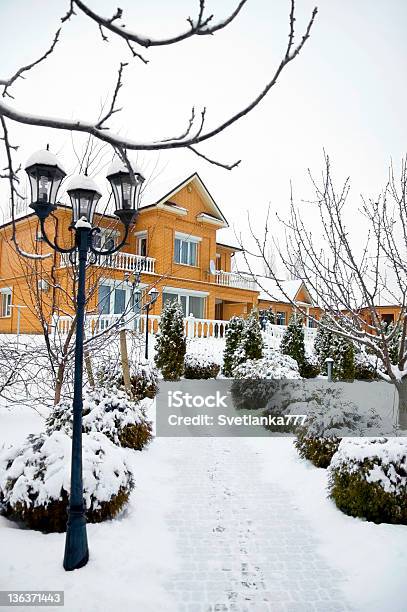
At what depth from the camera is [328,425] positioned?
6.33 meters

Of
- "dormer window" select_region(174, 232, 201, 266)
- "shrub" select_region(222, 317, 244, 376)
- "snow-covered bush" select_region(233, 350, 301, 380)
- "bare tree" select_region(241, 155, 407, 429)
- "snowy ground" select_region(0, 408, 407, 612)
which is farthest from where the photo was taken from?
"dormer window" select_region(174, 232, 201, 266)

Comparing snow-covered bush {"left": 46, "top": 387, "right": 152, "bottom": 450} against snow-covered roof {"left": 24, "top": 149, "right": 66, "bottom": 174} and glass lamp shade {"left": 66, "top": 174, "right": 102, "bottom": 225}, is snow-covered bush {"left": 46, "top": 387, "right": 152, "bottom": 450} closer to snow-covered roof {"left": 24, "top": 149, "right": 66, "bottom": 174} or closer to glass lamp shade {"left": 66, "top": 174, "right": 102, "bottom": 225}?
glass lamp shade {"left": 66, "top": 174, "right": 102, "bottom": 225}

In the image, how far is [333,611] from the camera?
10.9 ft

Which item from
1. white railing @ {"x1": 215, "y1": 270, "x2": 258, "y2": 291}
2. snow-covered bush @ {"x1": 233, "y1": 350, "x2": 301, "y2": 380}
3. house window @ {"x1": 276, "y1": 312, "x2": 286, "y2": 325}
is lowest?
snow-covered bush @ {"x1": 233, "y1": 350, "x2": 301, "y2": 380}

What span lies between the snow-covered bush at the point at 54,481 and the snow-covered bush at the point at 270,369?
20.1 feet

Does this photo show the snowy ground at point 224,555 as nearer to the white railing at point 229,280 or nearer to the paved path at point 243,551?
the paved path at point 243,551

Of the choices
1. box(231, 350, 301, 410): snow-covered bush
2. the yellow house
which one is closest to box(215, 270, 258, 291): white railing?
the yellow house

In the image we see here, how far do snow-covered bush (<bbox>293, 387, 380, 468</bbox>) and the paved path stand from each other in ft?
2.88

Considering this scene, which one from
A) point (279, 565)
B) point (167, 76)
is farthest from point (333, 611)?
point (167, 76)

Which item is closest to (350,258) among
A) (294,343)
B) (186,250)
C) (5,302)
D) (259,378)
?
(259,378)

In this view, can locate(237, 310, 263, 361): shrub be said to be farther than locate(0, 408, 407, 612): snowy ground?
Yes

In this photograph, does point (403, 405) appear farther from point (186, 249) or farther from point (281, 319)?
point (281, 319)

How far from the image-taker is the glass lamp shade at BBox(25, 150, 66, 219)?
3867 millimetres

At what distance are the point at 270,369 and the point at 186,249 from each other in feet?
38.2
